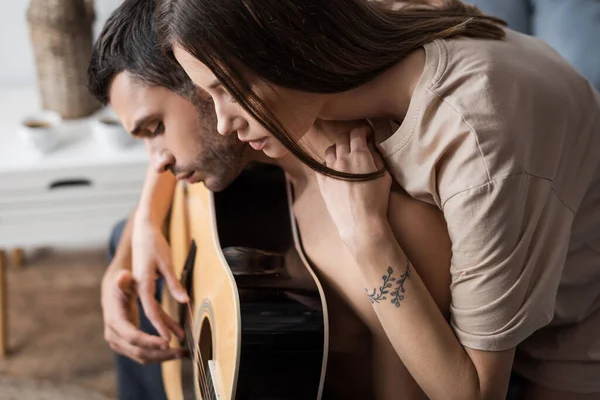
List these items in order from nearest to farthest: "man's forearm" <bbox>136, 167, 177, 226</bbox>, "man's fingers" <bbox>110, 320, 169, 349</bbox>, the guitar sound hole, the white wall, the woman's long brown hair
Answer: the woman's long brown hair
the guitar sound hole
"man's fingers" <bbox>110, 320, 169, 349</bbox>
"man's forearm" <bbox>136, 167, 177, 226</bbox>
the white wall

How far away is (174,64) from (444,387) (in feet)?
1.85

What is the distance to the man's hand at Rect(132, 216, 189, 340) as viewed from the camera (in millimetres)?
1133

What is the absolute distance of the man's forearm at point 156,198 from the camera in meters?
1.26

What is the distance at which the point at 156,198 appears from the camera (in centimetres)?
128

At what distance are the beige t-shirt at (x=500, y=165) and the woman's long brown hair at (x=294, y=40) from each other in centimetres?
5

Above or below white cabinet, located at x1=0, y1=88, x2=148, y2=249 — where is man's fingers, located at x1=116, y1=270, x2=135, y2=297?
above

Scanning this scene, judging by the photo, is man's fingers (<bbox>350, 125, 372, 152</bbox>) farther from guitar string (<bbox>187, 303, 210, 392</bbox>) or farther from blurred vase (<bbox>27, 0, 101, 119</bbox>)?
blurred vase (<bbox>27, 0, 101, 119</bbox>)

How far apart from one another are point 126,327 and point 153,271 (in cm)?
11

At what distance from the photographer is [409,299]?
31.4 inches

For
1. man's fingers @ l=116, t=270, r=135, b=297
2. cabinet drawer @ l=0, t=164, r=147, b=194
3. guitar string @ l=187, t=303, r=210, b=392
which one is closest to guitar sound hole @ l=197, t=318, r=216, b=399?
guitar string @ l=187, t=303, r=210, b=392

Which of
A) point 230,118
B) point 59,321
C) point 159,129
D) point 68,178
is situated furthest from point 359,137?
point 59,321

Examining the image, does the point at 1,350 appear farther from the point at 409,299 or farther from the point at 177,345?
the point at 409,299

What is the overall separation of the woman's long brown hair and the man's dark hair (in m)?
0.16

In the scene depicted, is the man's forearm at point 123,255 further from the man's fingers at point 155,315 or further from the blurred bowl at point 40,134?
the blurred bowl at point 40,134
